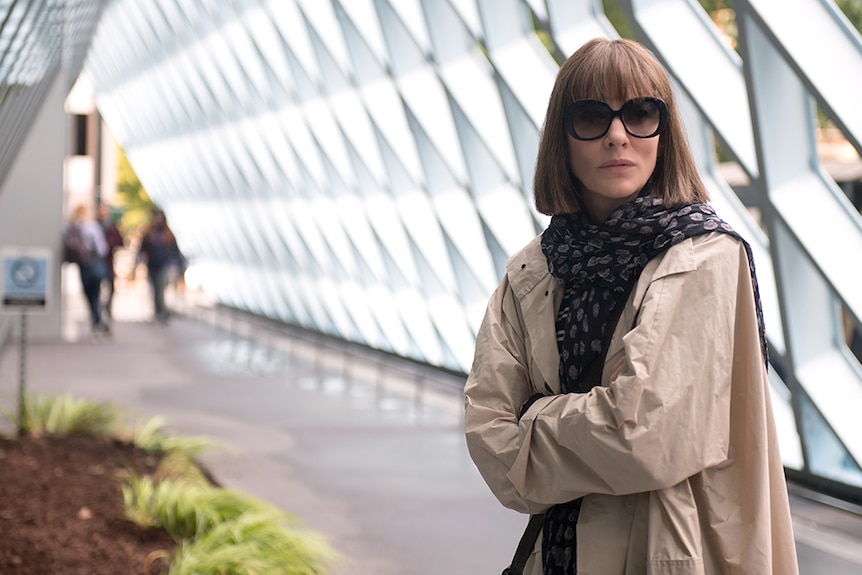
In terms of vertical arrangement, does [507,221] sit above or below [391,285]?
above

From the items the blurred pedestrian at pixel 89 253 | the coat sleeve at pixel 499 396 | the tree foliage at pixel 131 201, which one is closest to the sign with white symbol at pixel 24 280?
the blurred pedestrian at pixel 89 253

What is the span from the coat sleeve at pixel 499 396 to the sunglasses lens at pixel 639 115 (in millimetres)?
535

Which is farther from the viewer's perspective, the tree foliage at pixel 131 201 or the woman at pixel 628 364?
the tree foliage at pixel 131 201

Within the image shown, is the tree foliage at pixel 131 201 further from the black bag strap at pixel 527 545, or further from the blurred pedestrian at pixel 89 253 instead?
the black bag strap at pixel 527 545

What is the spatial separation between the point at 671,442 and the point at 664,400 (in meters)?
0.10

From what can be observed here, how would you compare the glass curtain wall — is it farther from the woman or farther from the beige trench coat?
the beige trench coat

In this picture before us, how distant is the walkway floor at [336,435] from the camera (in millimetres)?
7395

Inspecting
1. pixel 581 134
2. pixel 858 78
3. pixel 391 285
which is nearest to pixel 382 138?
pixel 391 285

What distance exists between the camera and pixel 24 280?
11.0 metres

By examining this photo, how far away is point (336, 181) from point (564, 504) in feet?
54.6

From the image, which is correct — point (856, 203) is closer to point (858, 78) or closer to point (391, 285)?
point (858, 78)

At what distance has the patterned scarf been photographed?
2.52 metres

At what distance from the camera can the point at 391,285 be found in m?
18.0

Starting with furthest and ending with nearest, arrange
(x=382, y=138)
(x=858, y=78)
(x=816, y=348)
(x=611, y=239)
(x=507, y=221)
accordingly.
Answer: (x=382, y=138), (x=507, y=221), (x=816, y=348), (x=858, y=78), (x=611, y=239)
